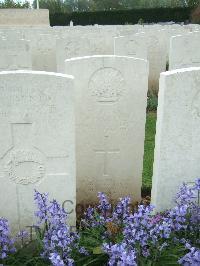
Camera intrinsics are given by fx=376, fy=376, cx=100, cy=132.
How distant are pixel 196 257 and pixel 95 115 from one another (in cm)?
198

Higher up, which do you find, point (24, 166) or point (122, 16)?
point (122, 16)

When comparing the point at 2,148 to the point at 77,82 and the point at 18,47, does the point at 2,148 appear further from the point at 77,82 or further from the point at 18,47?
the point at 18,47

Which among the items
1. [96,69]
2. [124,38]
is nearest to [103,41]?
[124,38]

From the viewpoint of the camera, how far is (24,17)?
2053 centimetres

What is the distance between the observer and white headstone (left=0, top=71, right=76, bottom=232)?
9.39ft

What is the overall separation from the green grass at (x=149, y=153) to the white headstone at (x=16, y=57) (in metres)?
2.38

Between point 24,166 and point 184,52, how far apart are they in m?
4.73

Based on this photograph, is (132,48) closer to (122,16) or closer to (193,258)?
(193,258)

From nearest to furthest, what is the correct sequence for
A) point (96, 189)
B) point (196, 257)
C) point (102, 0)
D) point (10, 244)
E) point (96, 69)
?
point (196, 257) < point (10, 244) < point (96, 69) < point (96, 189) < point (102, 0)

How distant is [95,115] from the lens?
12.7 ft

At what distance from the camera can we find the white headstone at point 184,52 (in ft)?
22.6

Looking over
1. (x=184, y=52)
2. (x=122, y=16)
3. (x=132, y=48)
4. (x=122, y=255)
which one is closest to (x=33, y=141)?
(x=122, y=255)

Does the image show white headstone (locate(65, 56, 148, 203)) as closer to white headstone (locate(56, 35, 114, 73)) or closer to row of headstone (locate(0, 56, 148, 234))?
row of headstone (locate(0, 56, 148, 234))

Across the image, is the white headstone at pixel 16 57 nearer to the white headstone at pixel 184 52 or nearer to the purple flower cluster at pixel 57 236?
the white headstone at pixel 184 52
